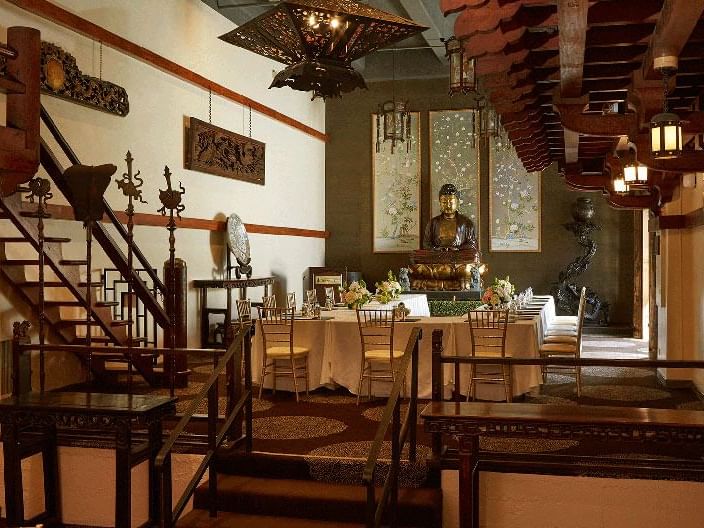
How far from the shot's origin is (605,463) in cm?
462

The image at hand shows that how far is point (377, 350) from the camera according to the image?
22.0 feet

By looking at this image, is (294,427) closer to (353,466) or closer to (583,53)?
(353,466)

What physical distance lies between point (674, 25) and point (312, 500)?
3.29 metres

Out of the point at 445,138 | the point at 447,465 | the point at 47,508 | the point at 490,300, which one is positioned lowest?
the point at 47,508

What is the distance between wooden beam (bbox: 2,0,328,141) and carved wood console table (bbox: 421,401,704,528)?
523cm

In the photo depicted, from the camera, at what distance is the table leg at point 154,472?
448 cm

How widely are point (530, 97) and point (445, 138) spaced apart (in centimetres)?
909

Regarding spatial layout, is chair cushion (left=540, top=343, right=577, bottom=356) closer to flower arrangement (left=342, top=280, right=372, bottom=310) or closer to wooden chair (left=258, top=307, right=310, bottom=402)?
flower arrangement (left=342, top=280, right=372, bottom=310)

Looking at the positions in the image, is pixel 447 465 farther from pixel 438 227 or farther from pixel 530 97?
pixel 438 227

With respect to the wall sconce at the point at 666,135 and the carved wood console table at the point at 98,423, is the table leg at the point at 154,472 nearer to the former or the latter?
the carved wood console table at the point at 98,423

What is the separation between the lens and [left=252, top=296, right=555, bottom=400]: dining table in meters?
6.57

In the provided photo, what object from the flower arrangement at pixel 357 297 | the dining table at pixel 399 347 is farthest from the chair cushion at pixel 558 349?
the flower arrangement at pixel 357 297

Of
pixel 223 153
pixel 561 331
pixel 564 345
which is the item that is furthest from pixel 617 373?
pixel 223 153

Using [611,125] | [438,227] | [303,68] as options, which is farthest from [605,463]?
[438,227]
